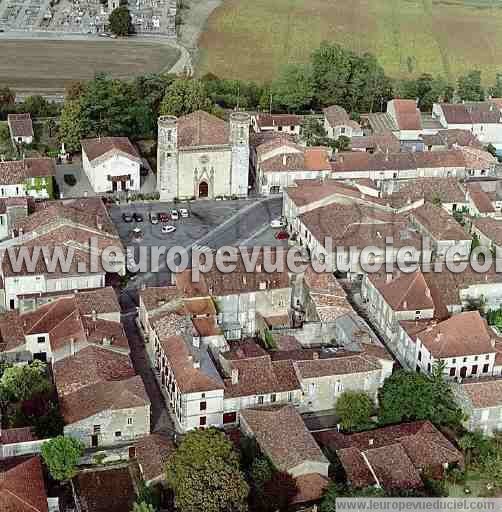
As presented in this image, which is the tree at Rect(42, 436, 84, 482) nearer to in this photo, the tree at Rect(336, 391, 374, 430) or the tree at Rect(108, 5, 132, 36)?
the tree at Rect(336, 391, 374, 430)

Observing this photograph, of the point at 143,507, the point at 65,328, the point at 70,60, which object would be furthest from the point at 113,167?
the point at 70,60

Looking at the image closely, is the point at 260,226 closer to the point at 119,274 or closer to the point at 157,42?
the point at 119,274

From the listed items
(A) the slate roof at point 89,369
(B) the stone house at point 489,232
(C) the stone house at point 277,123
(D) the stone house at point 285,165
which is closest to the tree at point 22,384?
(A) the slate roof at point 89,369

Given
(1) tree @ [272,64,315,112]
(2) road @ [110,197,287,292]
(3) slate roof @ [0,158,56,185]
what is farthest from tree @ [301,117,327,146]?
(3) slate roof @ [0,158,56,185]

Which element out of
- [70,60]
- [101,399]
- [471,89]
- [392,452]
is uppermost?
[70,60]

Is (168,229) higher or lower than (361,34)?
lower

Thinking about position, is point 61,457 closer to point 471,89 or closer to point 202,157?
point 202,157

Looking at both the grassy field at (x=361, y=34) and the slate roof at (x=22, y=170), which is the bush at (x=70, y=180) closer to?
the slate roof at (x=22, y=170)
